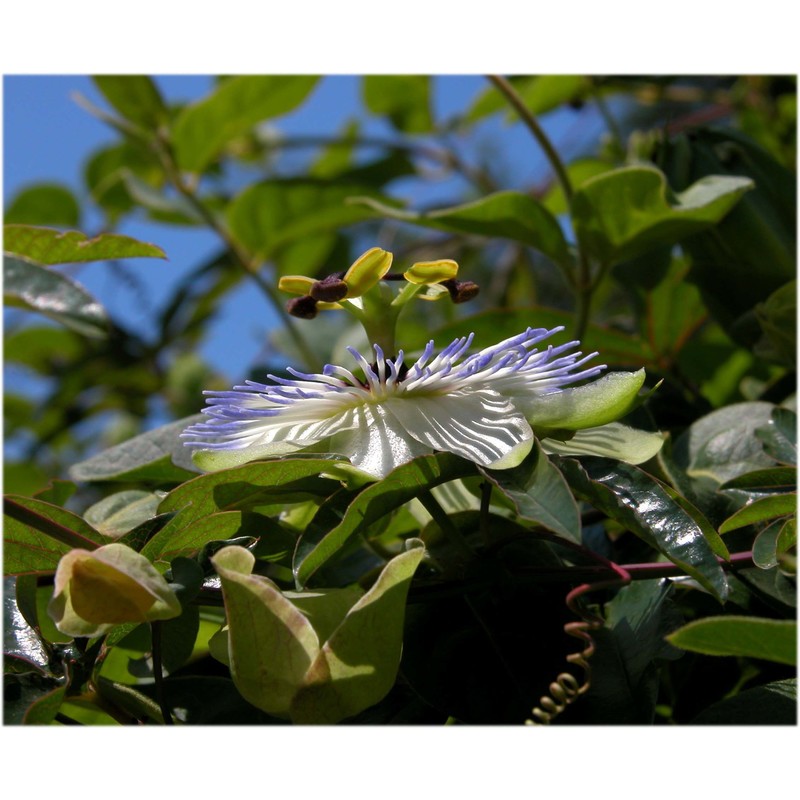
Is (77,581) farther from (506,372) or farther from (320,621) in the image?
(506,372)

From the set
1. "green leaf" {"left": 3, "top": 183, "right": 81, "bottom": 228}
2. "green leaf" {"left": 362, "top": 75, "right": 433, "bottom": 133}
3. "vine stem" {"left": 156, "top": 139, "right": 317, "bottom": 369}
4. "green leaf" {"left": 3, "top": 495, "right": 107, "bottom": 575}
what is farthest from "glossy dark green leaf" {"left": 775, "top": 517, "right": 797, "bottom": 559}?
"green leaf" {"left": 3, "top": 183, "right": 81, "bottom": 228}

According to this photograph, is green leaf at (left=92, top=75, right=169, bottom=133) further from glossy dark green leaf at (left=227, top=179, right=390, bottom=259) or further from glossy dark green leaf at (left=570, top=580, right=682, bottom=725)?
glossy dark green leaf at (left=570, top=580, right=682, bottom=725)

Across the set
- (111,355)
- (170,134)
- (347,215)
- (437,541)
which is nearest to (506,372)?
(437,541)

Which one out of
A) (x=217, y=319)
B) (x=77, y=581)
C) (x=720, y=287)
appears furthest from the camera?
(x=217, y=319)

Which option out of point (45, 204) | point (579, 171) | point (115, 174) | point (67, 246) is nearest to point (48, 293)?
point (67, 246)

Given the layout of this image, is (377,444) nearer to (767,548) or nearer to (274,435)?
(274,435)

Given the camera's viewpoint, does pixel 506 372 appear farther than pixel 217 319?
No
